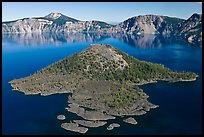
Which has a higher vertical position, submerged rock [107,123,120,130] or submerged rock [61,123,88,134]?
submerged rock [107,123,120,130]

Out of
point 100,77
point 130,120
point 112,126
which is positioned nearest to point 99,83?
point 100,77

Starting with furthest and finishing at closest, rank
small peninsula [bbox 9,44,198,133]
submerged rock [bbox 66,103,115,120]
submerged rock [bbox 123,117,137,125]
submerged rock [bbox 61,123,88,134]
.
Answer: small peninsula [bbox 9,44,198,133] → submerged rock [bbox 66,103,115,120] → submerged rock [bbox 123,117,137,125] → submerged rock [bbox 61,123,88,134]

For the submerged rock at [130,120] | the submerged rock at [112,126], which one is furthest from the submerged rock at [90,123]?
the submerged rock at [130,120]

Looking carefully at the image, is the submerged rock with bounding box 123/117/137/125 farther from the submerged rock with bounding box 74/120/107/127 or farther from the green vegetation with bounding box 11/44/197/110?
the green vegetation with bounding box 11/44/197/110

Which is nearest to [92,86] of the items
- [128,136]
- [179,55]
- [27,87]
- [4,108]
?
[27,87]

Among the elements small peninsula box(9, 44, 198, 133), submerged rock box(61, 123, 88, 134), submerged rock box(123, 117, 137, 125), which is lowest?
submerged rock box(61, 123, 88, 134)

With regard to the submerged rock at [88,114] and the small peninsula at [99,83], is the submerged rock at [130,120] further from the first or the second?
the submerged rock at [88,114]

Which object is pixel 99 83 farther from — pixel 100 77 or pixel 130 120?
pixel 130 120

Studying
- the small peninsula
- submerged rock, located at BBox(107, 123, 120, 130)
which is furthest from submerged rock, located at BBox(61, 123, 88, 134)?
submerged rock, located at BBox(107, 123, 120, 130)
